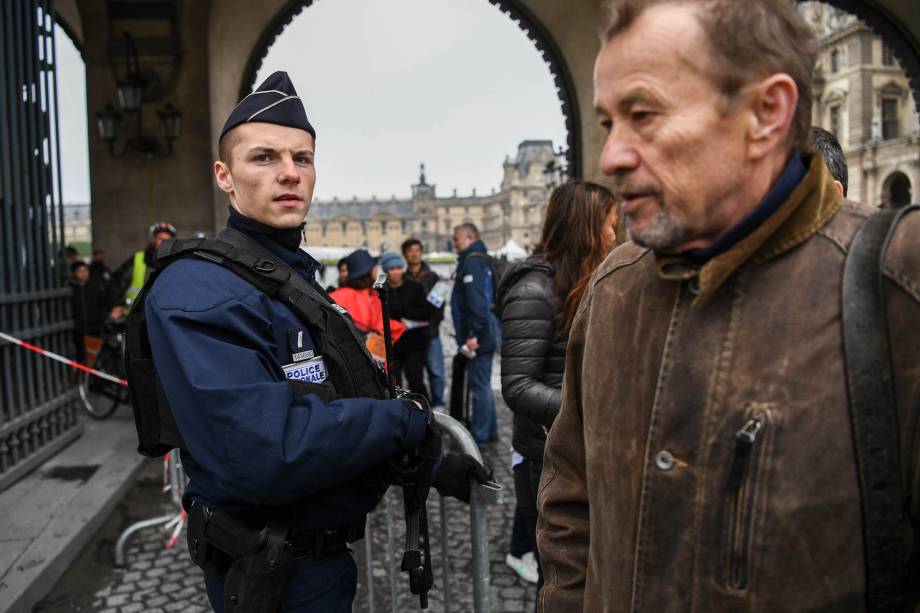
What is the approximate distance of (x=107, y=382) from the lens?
292 inches

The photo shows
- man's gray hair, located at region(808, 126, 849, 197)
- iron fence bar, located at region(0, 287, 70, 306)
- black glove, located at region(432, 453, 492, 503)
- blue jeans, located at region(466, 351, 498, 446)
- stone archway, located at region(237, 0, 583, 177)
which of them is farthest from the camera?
stone archway, located at region(237, 0, 583, 177)

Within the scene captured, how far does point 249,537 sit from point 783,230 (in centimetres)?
133

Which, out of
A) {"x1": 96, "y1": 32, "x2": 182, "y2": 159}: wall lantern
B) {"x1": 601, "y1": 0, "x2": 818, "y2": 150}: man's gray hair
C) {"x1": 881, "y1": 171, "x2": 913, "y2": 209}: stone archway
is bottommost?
{"x1": 601, "y1": 0, "x2": 818, "y2": 150}: man's gray hair

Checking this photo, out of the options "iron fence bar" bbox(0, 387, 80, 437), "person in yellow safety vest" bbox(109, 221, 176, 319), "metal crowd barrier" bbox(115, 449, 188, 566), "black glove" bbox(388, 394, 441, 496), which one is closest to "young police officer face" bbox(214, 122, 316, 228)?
"black glove" bbox(388, 394, 441, 496)

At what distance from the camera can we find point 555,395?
2486 millimetres

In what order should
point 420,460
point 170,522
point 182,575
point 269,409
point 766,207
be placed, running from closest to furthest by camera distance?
1. point 766,207
2. point 269,409
3. point 420,460
4. point 182,575
5. point 170,522

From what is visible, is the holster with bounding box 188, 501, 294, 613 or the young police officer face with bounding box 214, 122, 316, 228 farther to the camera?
the young police officer face with bounding box 214, 122, 316, 228

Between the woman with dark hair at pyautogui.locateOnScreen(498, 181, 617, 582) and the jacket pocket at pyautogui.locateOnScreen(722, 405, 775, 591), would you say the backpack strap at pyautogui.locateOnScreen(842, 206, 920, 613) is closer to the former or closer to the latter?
the jacket pocket at pyautogui.locateOnScreen(722, 405, 775, 591)

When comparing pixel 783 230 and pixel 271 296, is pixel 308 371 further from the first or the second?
pixel 783 230

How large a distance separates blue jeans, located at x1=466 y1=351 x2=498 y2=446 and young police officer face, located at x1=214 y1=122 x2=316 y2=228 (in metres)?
4.32

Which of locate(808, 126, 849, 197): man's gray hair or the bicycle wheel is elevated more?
locate(808, 126, 849, 197): man's gray hair

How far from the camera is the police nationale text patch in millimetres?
1768

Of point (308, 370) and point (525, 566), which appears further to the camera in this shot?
point (525, 566)

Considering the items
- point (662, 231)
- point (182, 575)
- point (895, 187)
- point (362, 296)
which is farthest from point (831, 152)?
point (895, 187)
